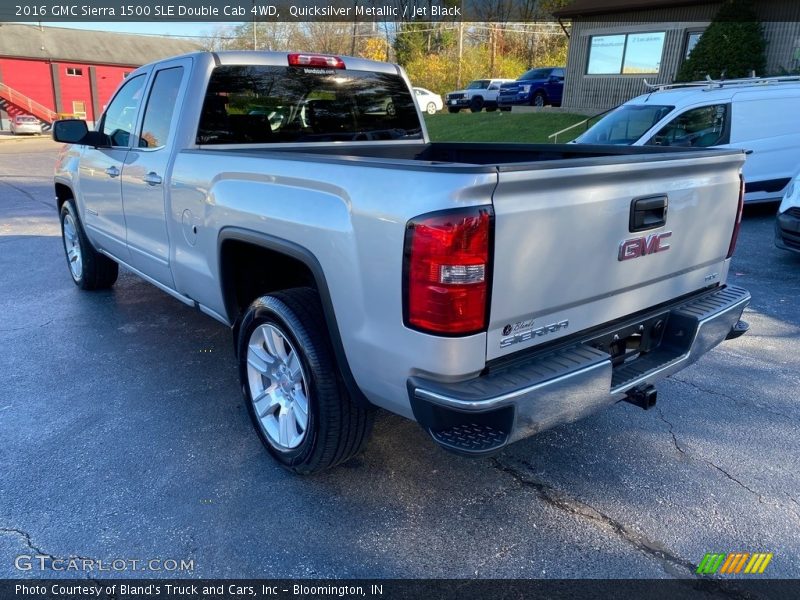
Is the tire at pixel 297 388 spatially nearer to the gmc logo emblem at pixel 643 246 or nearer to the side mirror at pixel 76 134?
the gmc logo emblem at pixel 643 246

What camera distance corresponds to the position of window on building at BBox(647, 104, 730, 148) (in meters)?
8.91

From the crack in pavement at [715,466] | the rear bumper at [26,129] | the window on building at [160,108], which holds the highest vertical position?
the window on building at [160,108]

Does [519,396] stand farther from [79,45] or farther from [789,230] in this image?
[79,45]

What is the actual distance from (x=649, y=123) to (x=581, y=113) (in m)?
12.0

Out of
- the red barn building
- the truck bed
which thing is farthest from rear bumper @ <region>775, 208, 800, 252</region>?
the red barn building

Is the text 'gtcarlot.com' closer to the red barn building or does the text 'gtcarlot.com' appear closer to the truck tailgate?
the truck tailgate

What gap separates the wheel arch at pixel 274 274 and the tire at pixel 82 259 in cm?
297

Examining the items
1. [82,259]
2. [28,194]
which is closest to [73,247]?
[82,259]

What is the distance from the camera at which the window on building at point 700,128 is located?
8906mm

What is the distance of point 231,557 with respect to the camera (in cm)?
254

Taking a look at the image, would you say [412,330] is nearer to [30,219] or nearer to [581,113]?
[30,219]

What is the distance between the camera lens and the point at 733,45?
16.0 m

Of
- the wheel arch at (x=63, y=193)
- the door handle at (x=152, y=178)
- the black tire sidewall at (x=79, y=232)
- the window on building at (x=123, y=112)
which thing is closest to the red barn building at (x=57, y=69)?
the wheel arch at (x=63, y=193)

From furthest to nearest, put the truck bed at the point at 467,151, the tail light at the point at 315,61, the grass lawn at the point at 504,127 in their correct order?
the grass lawn at the point at 504,127, the tail light at the point at 315,61, the truck bed at the point at 467,151
